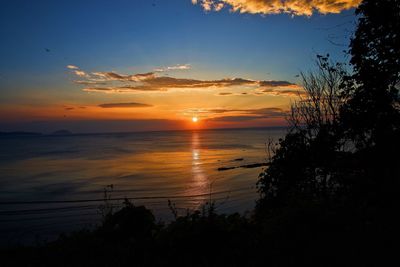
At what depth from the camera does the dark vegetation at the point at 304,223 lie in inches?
248

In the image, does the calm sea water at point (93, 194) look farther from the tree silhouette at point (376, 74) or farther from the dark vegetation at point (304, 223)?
the tree silhouette at point (376, 74)

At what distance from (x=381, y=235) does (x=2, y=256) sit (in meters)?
9.28

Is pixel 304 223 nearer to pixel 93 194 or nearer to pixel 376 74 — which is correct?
pixel 376 74

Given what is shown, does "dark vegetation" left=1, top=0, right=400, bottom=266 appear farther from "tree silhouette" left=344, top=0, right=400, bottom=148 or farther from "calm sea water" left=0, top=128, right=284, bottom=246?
"calm sea water" left=0, top=128, right=284, bottom=246

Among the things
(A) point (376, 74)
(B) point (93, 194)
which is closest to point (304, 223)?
A: (A) point (376, 74)

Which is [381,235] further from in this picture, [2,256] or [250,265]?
[2,256]

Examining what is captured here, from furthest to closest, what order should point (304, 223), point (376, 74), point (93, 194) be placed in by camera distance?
point (93, 194)
point (376, 74)
point (304, 223)

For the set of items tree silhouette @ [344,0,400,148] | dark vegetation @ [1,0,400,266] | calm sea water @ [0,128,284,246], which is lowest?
calm sea water @ [0,128,284,246]

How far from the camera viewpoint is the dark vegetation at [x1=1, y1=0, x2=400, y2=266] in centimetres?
630

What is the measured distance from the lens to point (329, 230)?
7168 millimetres

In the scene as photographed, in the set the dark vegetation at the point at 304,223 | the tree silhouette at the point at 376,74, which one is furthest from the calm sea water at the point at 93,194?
the tree silhouette at the point at 376,74

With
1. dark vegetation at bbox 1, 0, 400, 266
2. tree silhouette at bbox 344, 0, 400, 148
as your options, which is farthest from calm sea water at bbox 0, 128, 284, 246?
tree silhouette at bbox 344, 0, 400, 148

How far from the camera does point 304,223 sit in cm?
734

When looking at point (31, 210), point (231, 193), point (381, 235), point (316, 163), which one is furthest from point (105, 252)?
point (231, 193)
